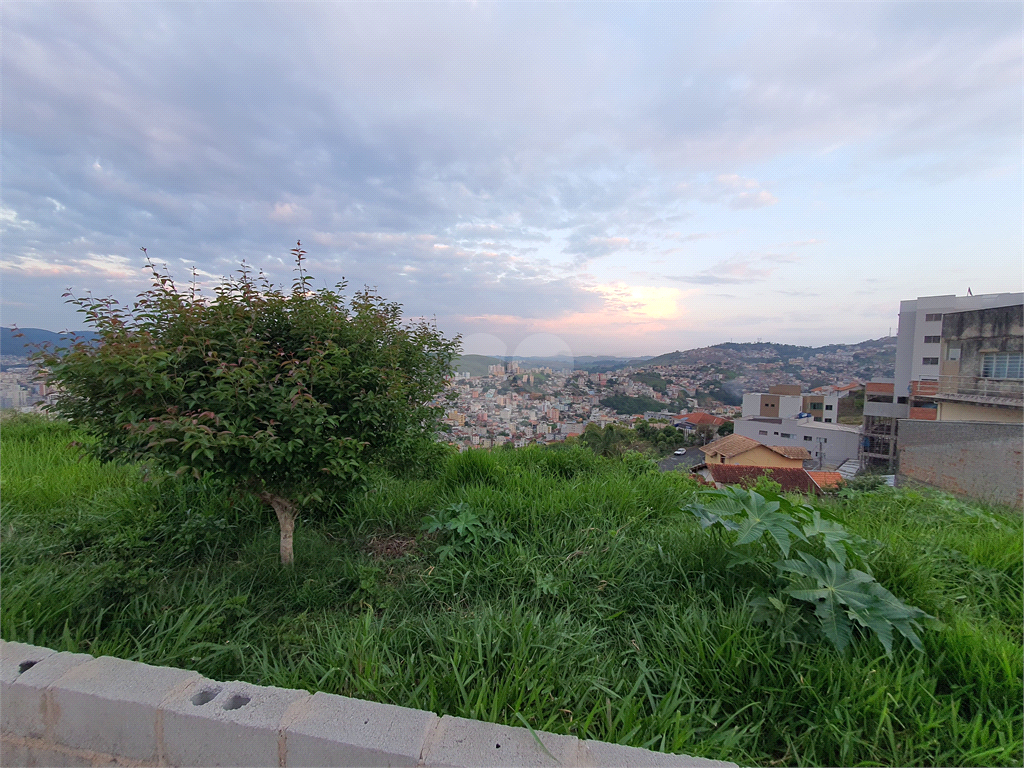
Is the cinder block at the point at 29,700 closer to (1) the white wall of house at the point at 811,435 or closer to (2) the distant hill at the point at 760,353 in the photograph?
(2) the distant hill at the point at 760,353

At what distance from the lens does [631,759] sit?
4.01ft

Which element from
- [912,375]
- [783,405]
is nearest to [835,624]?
[912,375]

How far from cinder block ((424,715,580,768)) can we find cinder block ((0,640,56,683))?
5.17 feet

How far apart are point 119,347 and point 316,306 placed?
937 mm

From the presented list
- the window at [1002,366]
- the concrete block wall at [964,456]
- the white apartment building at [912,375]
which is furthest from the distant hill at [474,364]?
the window at [1002,366]

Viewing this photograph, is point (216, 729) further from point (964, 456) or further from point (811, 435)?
point (811, 435)

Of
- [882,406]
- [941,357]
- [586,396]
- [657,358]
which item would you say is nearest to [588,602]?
[586,396]

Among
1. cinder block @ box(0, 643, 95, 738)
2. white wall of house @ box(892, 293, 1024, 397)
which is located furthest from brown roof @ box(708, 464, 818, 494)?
white wall of house @ box(892, 293, 1024, 397)

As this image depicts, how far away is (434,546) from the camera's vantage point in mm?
2760

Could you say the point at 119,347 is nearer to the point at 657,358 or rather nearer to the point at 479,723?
the point at 479,723

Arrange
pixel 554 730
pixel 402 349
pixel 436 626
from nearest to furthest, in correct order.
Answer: pixel 554 730
pixel 436 626
pixel 402 349

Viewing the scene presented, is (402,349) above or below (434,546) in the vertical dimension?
above

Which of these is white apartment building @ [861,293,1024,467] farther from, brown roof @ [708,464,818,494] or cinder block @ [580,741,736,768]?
cinder block @ [580,741,736,768]

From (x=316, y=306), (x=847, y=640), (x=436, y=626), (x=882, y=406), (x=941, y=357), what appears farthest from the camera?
(x=882, y=406)
